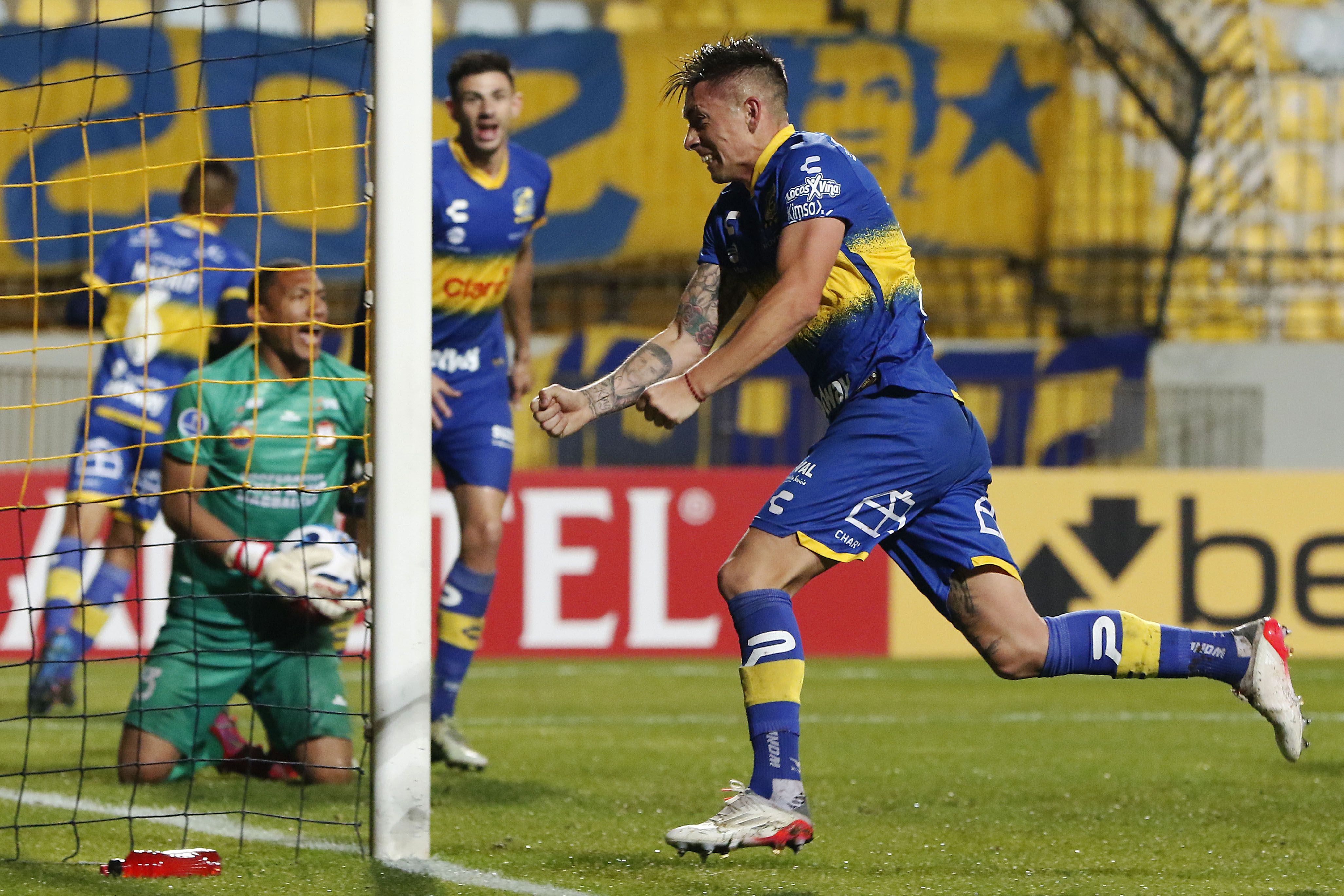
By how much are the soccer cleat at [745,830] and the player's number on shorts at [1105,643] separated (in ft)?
3.19

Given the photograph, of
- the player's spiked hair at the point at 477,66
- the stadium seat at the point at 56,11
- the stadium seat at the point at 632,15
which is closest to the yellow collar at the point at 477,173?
the player's spiked hair at the point at 477,66

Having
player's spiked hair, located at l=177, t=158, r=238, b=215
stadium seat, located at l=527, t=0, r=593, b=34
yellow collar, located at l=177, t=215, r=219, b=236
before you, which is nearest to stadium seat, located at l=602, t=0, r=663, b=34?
stadium seat, located at l=527, t=0, r=593, b=34

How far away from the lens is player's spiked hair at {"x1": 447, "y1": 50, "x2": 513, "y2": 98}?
644cm

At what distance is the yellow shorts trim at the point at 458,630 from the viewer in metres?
6.38

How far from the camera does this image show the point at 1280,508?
10992 millimetres

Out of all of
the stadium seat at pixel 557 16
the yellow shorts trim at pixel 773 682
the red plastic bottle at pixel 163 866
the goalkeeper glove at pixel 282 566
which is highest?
the stadium seat at pixel 557 16

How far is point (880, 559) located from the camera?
1067 centimetres

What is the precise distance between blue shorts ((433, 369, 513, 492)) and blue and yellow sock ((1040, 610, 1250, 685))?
259 centimetres

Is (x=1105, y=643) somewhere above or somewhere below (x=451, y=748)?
above

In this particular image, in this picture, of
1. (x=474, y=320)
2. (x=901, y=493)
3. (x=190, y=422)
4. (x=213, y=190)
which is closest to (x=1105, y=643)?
(x=901, y=493)

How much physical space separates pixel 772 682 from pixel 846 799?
5.71 ft

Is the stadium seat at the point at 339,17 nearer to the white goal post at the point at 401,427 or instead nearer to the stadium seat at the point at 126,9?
the stadium seat at the point at 126,9

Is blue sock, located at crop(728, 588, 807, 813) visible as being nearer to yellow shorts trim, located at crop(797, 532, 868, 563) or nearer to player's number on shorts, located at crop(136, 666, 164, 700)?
yellow shorts trim, located at crop(797, 532, 868, 563)

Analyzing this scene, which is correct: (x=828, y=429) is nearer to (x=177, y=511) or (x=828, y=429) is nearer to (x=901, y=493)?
(x=901, y=493)
